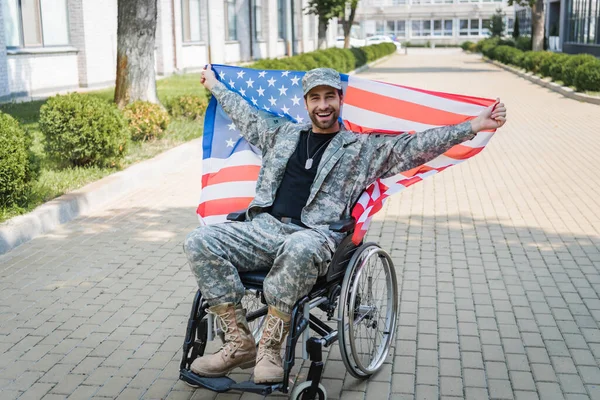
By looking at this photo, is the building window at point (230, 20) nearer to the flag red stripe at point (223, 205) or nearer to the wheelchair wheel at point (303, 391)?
the flag red stripe at point (223, 205)

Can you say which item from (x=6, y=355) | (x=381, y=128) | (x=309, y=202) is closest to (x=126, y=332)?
(x=6, y=355)

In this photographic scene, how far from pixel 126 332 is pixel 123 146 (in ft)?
17.3

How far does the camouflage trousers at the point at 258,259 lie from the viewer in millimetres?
3809

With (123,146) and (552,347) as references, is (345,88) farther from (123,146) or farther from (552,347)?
(123,146)

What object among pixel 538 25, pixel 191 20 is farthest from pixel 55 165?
pixel 538 25

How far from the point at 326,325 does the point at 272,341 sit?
0.45m

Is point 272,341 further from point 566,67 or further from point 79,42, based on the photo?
point 566,67

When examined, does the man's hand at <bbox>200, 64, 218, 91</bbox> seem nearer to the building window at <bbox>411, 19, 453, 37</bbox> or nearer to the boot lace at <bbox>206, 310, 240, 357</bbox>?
the boot lace at <bbox>206, 310, 240, 357</bbox>

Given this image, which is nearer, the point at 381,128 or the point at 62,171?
the point at 381,128

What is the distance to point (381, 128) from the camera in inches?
189

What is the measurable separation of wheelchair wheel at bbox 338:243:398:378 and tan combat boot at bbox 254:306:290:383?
29 cm

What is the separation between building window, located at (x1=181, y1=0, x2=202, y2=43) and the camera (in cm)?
3272

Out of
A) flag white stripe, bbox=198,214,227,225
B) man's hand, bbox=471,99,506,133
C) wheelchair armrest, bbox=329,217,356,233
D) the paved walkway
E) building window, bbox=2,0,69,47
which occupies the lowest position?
the paved walkway

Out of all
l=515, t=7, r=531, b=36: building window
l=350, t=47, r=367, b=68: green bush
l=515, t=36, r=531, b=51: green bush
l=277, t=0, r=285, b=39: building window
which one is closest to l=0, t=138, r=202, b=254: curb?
l=350, t=47, r=367, b=68: green bush
